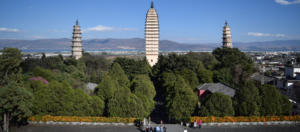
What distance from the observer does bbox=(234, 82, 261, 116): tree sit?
21.8 meters

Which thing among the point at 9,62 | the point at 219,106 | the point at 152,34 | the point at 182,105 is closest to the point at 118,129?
the point at 182,105

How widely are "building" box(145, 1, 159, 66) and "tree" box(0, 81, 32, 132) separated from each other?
1787 inches

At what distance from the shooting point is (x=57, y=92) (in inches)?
895

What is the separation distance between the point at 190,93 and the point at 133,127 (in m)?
5.82

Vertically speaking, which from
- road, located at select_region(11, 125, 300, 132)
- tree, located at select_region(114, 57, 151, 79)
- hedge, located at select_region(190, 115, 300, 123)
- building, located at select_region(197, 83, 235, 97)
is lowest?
road, located at select_region(11, 125, 300, 132)

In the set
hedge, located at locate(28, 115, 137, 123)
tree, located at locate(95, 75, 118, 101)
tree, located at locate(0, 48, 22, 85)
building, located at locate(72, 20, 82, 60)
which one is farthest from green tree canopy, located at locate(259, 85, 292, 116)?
building, located at locate(72, 20, 82, 60)

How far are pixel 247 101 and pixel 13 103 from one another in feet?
55.8

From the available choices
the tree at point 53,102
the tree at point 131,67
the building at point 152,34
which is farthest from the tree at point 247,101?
the building at point 152,34

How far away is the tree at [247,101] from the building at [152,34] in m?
43.1

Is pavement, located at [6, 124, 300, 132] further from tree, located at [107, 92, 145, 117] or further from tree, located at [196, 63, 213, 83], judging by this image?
tree, located at [196, 63, 213, 83]

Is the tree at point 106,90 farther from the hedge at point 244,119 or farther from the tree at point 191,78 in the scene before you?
the tree at point 191,78

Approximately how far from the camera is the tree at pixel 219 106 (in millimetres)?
21672

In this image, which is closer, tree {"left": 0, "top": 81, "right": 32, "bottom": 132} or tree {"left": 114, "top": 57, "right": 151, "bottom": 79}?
tree {"left": 0, "top": 81, "right": 32, "bottom": 132}

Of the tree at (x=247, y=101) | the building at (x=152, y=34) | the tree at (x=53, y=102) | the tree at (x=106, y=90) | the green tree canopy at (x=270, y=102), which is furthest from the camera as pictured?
the building at (x=152, y=34)
